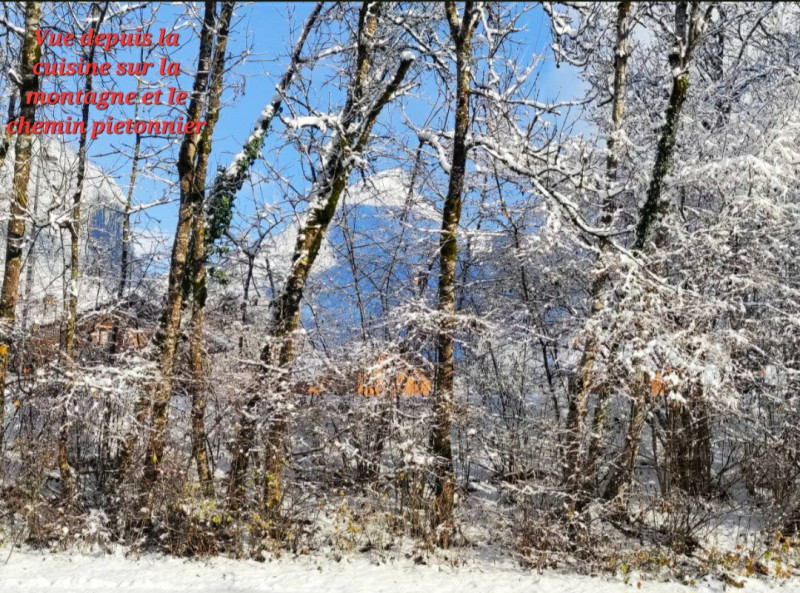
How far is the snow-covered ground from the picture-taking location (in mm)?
6516

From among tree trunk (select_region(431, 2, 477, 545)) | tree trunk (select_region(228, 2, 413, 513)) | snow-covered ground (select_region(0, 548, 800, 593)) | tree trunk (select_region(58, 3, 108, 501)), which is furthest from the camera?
tree trunk (select_region(58, 3, 108, 501))

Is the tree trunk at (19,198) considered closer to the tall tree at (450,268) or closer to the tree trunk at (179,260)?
the tree trunk at (179,260)

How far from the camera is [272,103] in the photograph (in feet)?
35.3

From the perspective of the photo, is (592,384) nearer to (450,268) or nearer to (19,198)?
(450,268)

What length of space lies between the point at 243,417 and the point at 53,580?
2.45 m

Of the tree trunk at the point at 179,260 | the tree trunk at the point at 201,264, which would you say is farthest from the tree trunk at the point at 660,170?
the tree trunk at the point at 179,260

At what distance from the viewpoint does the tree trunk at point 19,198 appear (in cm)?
816

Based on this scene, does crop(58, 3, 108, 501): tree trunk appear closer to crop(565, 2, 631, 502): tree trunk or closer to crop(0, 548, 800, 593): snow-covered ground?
crop(0, 548, 800, 593): snow-covered ground

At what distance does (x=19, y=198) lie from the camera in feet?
26.8

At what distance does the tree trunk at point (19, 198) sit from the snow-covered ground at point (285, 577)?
2492 millimetres

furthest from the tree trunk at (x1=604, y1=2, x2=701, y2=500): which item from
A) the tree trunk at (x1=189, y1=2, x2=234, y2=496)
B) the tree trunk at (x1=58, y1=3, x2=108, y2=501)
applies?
the tree trunk at (x1=58, y1=3, x2=108, y2=501)

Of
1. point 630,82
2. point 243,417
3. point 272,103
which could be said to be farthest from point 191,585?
point 630,82

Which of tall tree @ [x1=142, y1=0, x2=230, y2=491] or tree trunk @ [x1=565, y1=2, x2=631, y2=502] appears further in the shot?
tall tree @ [x1=142, y1=0, x2=230, y2=491]

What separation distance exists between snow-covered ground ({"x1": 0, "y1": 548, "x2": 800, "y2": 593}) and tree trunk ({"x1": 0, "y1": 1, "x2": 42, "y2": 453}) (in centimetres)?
249
